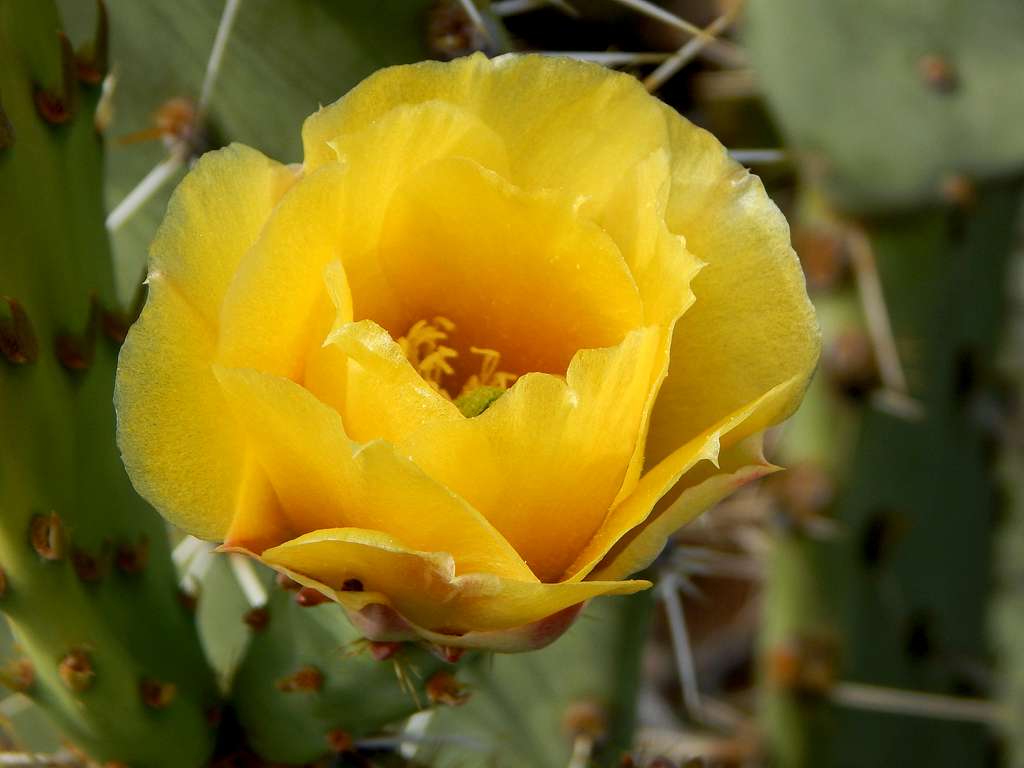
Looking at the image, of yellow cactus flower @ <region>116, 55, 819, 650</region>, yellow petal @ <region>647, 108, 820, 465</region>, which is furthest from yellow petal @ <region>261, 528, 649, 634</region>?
yellow petal @ <region>647, 108, 820, 465</region>

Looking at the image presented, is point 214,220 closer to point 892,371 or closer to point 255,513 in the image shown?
point 255,513

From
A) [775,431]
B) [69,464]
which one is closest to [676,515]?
[69,464]

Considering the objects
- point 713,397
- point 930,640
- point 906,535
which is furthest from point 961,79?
point 713,397

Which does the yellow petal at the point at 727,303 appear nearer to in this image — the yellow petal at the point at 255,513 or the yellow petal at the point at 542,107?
the yellow petal at the point at 542,107

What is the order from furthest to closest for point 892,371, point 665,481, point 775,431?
point 775,431 → point 892,371 → point 665,481

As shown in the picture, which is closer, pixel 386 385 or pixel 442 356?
pixel 386 385

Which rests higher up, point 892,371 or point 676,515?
point 676,515

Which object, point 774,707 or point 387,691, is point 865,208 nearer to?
point 774,707
